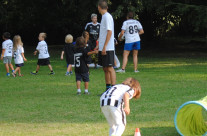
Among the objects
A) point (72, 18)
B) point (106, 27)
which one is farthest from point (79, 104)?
point (72, 18)

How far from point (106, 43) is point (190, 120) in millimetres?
3647

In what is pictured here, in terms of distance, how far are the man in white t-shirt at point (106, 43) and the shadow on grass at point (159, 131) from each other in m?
3.23

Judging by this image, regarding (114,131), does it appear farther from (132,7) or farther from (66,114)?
(132,7)

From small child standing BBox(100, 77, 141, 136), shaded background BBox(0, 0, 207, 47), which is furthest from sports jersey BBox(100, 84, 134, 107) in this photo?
shaded background BBox(0, 0, 207, 47)

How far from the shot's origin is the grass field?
7222 millimetres

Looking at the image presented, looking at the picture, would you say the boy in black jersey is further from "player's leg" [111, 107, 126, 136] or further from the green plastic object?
"player's leg" [111, 107, 126, 136]

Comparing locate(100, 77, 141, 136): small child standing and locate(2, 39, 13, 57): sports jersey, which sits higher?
locate(100, 77, 141, 136): small child standing

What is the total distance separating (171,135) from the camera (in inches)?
265

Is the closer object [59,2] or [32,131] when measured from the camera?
[32,131]

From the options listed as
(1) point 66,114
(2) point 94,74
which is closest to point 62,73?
(2) point 94,74

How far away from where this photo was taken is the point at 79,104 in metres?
9.53

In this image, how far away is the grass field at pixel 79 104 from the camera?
23.7ft

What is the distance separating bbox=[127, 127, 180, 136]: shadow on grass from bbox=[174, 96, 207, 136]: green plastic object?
0.69 feet

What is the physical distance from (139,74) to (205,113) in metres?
6.95
